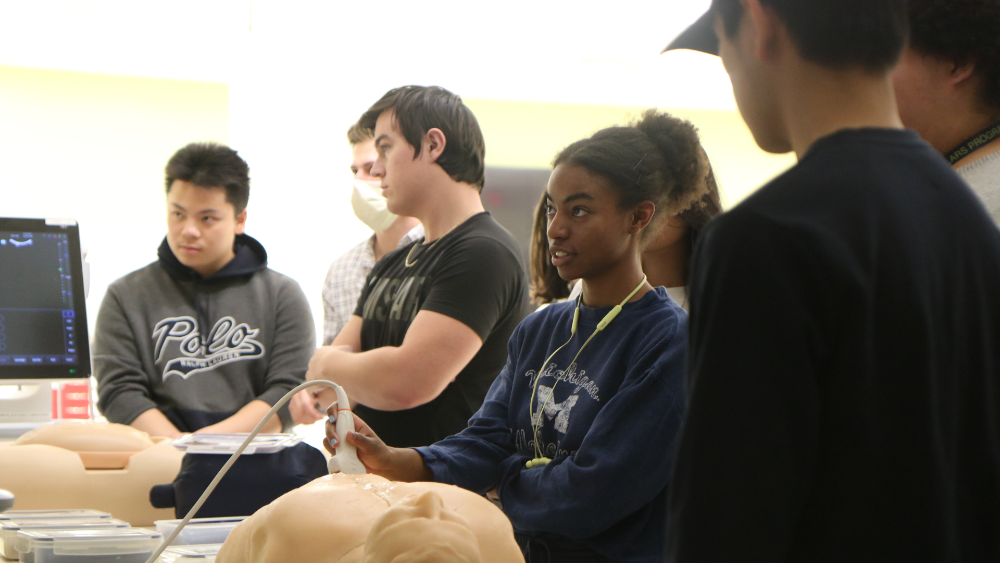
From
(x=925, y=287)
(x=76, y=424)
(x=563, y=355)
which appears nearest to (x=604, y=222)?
(x=563, y=355)

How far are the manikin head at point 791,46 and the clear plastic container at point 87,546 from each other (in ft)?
3.46

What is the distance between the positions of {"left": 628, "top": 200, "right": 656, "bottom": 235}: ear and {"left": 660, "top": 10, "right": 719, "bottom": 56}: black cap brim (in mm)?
608

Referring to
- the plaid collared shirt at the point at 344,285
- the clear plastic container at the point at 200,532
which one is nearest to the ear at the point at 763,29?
the clear plastic container at the point at 200,532

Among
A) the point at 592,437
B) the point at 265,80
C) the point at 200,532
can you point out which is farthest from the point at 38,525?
the point at 265,80

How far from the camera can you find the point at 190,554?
1139 millimetres

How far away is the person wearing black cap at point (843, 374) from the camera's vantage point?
542 millimetres

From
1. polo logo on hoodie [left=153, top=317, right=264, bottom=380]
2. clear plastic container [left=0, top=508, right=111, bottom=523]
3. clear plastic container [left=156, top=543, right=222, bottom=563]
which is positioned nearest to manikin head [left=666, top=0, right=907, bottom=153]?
clear plastic container [left=156, top=543, right=222, bottom=563]

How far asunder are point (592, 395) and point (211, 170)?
1697 mm

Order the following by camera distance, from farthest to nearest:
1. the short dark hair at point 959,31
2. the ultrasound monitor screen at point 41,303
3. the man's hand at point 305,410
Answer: the ultrasound monitor screen at point 41,303 < the man's hand at point 305,410 < the short dark hair at point 959,31

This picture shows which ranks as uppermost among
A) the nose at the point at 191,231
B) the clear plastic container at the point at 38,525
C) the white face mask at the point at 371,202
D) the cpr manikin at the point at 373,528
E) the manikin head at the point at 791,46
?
the manikin head at the point at 791,46

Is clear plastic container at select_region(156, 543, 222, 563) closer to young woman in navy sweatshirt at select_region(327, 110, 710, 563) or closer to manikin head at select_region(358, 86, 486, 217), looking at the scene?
young woman in navy sweatshirt at select_region(327, 110, 710, 563)

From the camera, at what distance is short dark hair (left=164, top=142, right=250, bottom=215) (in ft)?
8.17

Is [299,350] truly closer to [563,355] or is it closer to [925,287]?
[563,355]

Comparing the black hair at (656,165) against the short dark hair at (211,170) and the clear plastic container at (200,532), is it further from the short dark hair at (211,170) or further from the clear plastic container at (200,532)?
the short dark hair at (211,170)
